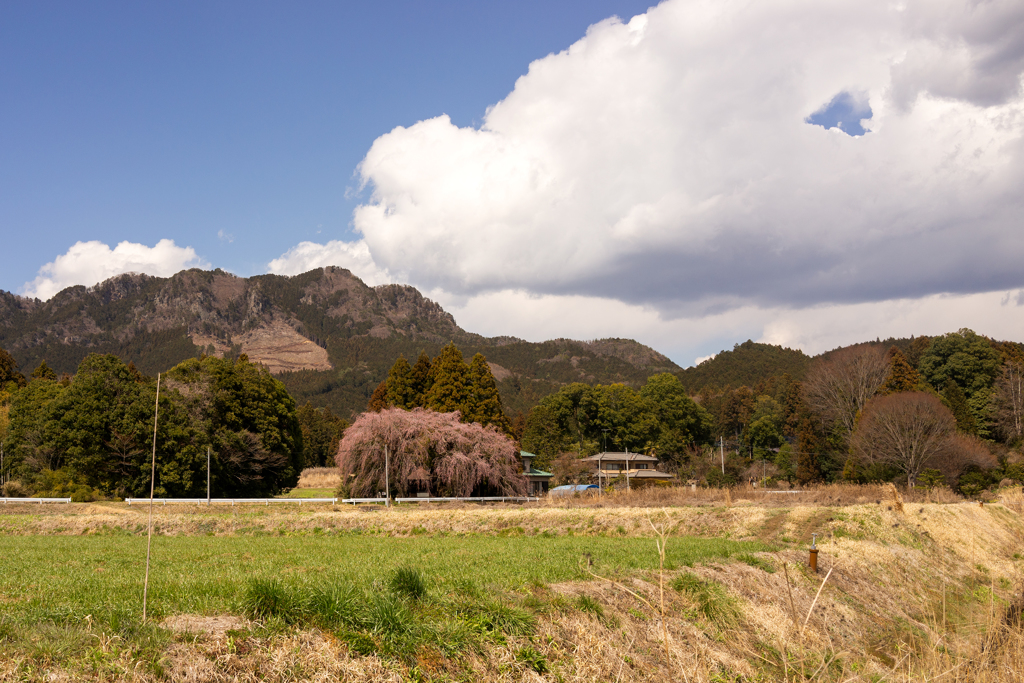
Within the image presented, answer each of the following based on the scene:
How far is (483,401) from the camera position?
52.6 metres

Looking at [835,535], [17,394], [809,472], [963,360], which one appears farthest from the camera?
[963,360]

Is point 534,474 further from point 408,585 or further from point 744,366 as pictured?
point 744,366

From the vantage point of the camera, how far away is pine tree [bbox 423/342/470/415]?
51.5 m

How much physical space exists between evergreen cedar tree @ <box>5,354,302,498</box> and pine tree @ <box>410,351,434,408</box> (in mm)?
13126

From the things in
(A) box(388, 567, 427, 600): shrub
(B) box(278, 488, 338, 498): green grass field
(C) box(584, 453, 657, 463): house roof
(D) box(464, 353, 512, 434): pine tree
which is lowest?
(B) box(278, 488, 338, 498): green grass field

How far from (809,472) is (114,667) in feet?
226

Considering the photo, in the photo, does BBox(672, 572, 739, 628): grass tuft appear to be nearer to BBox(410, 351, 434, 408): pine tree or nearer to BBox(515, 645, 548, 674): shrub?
BBox(515, 645, 548, 674): shrub

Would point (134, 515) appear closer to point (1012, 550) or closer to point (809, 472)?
point (1012, 550)

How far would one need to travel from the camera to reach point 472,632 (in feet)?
25.4

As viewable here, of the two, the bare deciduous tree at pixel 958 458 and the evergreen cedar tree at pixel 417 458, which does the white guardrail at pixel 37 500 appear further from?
the bare deciduous tree at pixel 958 458

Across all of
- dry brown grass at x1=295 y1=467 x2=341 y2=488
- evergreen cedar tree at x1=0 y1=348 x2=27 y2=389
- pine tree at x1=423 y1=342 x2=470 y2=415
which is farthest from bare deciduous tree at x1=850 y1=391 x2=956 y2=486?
evergreen cedar tree at x1=0 y1=348 x2=27 y2=389

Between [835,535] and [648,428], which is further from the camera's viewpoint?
[648,428]

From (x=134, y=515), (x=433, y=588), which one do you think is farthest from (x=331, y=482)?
(x=433, y=588)

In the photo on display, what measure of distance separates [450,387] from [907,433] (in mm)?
36109
